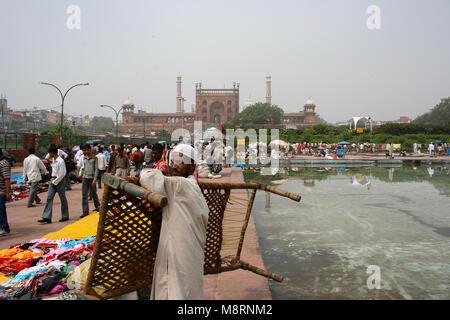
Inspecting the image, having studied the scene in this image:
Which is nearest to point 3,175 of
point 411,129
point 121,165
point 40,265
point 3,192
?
point 3,192

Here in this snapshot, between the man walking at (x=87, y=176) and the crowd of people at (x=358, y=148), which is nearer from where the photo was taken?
the man walking at (x=87, y=176)

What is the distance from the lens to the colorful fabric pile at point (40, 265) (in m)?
3.10

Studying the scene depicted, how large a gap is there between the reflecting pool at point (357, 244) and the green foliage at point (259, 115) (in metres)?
69.0

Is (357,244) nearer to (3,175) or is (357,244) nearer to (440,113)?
(3,175)

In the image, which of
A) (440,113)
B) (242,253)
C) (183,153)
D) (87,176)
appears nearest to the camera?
A: (183,153)

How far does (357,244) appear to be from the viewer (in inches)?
198

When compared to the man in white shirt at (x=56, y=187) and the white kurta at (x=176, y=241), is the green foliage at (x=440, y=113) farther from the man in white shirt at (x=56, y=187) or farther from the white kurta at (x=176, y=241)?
the white kurta at (x=176, y=241)

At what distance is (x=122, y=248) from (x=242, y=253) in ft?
7.32

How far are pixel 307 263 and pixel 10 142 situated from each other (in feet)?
62.2

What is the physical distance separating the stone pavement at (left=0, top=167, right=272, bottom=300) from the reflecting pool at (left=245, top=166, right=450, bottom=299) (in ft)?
0.80

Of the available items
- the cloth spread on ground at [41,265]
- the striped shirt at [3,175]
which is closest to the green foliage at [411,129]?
the striped shirt at [3,175]

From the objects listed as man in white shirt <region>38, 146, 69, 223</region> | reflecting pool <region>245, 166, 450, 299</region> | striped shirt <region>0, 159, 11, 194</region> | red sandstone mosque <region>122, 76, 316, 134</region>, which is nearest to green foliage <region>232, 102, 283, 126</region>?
red sandstone mosque <region>122, 76, 316, 134</region>
